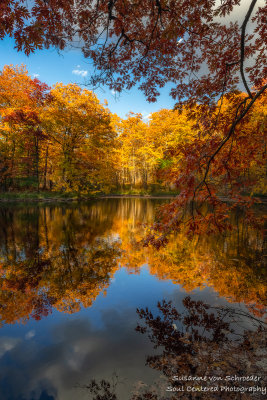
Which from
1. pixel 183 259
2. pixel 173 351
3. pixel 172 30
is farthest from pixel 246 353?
pixel 172 30

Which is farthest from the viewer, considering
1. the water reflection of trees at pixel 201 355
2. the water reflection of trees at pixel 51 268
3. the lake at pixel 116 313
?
the water reflection of trees at pixel 51 268

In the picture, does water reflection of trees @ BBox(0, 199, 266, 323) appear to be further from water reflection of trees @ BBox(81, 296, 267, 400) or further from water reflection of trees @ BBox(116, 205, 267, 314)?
water reflection of trees @ BBox(81, 296, 267, 400)

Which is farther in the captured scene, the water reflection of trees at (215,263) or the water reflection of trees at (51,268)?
the water reflection of trees at (215,263)

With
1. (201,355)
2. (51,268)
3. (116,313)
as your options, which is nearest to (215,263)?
(116,313)

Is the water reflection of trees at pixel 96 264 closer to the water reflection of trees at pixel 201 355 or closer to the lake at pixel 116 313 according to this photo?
the lake at pixel 116 313

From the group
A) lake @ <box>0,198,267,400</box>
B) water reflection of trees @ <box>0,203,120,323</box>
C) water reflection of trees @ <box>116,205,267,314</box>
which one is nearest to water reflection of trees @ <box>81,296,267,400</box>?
lake @ <box>0,198,267,400</box>

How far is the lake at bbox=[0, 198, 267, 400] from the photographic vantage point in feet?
6.96

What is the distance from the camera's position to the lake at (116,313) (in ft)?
6.96

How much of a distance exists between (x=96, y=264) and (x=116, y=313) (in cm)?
211

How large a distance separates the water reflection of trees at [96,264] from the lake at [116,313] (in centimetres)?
3

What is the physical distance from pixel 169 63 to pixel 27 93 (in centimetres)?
2106

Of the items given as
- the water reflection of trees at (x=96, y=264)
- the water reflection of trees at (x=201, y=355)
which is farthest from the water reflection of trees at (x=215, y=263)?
the water reflection of trees at (x=201, y=355)

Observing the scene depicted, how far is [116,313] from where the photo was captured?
3.33 meters

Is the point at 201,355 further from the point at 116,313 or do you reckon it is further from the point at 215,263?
the point at 215,263
